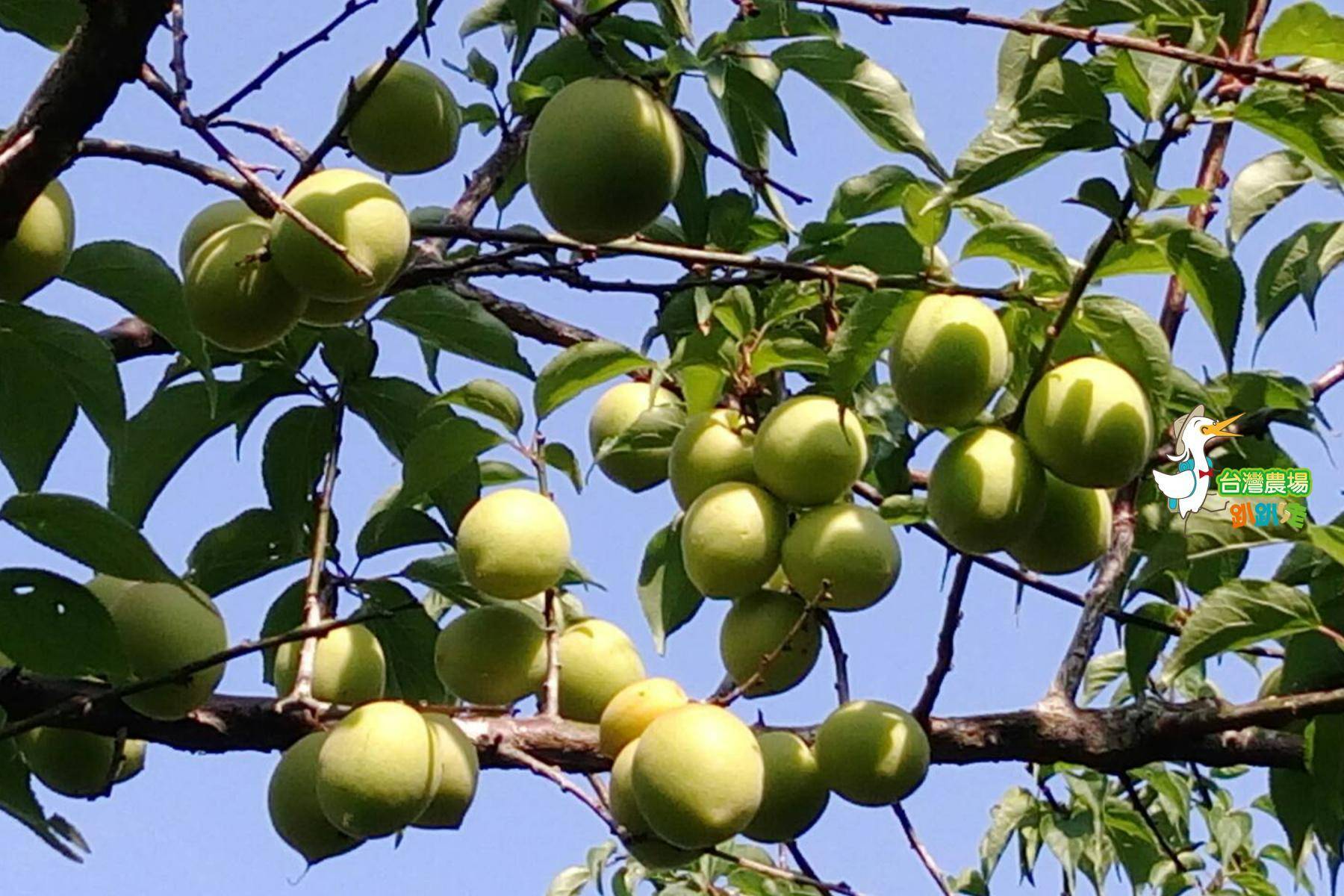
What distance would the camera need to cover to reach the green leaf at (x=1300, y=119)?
1.47 metres

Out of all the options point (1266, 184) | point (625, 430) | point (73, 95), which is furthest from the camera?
point (625, 430)

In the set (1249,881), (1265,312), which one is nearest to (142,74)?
(1265,312)

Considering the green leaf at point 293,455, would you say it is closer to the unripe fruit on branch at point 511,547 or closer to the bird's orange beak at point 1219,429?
the unripe fruit on branch at point 511,547

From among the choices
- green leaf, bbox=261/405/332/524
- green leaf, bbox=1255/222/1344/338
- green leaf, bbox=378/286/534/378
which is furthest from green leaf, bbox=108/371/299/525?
green leaf, bbox=1255/222/1344/338

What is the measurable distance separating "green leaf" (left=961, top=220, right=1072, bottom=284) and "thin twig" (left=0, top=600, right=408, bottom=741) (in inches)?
27.7

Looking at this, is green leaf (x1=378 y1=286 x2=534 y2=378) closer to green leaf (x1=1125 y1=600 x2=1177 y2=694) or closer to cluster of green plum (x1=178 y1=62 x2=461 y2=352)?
cluster of green plum (x1=178 y1=62 x2=461 y2=352)

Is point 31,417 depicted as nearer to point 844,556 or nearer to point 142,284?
point 142,284

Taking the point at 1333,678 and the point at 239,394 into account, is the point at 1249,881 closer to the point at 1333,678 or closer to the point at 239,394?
the point at 1333,678

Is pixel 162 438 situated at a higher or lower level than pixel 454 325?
lower

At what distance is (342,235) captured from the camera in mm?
1451

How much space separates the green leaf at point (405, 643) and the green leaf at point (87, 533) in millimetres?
447

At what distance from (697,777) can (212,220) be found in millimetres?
712

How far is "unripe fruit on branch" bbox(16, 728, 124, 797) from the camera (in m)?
1.80

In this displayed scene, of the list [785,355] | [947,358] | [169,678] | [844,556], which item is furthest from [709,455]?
[169,678]
